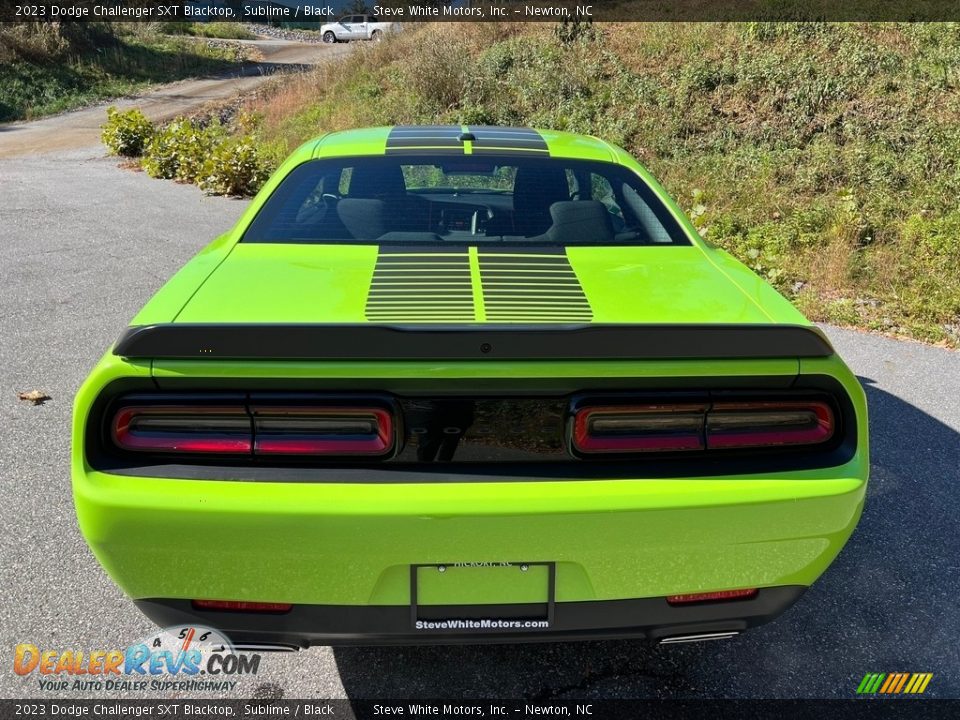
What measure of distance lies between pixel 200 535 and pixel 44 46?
96.1ft

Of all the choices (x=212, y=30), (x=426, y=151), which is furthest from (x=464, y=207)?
(x=212, y=30)

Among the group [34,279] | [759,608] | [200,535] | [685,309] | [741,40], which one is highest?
[741,40]

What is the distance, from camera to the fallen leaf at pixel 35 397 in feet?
13.8

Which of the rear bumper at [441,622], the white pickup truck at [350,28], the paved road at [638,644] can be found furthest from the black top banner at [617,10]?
the rear bumper at [441,622]

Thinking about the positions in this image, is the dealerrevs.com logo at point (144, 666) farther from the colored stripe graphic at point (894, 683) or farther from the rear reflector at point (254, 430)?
the colored stripe graphic at point (894, 683)

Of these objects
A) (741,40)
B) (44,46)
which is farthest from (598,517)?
(44,46)

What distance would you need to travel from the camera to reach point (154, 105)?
22250 mm

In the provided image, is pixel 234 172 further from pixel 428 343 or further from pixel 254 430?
pixel 428 343

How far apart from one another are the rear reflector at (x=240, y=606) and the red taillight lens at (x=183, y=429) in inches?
15.2

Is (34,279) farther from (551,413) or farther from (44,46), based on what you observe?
(44,46)

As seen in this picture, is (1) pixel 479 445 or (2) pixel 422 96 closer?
(1) pixel 479 445

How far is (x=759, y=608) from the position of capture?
1.94 meters

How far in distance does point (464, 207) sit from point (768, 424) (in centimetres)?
155

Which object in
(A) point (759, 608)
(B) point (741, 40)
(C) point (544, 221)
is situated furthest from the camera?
(B) point (741, 40)
